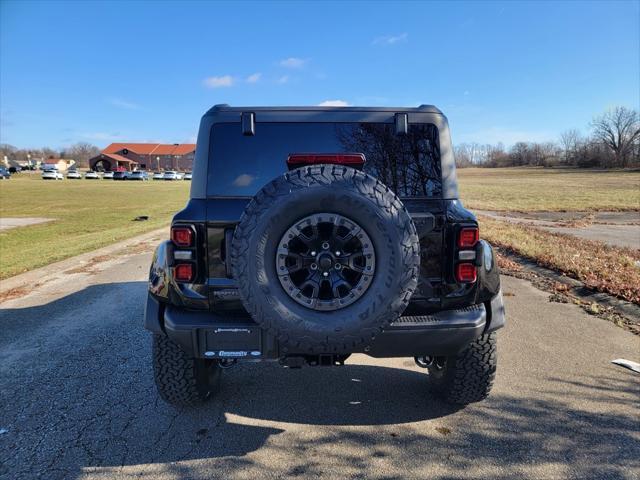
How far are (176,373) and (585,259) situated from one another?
23.5 feet

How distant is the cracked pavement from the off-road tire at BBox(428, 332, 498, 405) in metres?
0.13

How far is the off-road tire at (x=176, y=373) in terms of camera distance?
2965 mm

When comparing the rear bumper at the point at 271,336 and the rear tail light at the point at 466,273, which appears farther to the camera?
the rear tail light at the point at 466,273

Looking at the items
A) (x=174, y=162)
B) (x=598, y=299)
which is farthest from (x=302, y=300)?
(x=174, y=162)

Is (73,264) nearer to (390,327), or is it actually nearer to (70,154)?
(390,327)

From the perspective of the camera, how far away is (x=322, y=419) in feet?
9.95

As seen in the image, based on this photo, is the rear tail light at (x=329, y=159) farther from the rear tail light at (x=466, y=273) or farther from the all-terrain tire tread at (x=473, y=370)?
the all-terrain tire tread at (x=473, y=370)

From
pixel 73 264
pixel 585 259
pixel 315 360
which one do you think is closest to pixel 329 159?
pixel 315 360

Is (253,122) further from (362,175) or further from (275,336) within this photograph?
(275,336)

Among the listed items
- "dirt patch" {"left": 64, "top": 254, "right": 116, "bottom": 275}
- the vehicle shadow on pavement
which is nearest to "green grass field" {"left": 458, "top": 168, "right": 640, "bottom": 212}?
"dirt patch" {"left": 64, "top": 254, "right": 116, "bottom": 275}

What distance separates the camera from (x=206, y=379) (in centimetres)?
321

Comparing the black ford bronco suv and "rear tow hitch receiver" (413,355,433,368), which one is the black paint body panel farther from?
"rear tow hitch receiver" (413,355,433,368)

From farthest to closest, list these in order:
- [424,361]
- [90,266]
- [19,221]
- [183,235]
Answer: [19,221], [90,266], [424,361], [183,235]

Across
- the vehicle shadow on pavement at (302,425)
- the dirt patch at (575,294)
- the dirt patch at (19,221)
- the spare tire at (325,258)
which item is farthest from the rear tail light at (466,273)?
the dirt patch at (19,221)
